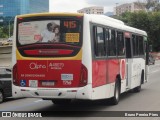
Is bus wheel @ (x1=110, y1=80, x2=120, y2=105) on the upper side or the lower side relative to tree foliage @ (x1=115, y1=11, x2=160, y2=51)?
lower

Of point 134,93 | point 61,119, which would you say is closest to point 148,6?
point 134,93

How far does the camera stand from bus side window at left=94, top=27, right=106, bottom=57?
13.0 m

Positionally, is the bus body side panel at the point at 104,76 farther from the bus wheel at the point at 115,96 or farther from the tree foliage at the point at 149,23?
the tree foliage at the point at 149,23

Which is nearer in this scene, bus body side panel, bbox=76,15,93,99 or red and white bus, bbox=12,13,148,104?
Result: bus body side panel, bbox=76,15,93,99

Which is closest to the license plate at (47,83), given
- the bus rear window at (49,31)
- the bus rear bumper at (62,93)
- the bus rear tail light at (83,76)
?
the bus rear bumper at (62,93)

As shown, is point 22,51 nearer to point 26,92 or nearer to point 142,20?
point 26,92

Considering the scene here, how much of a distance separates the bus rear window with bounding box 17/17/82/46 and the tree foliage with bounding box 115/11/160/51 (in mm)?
78183

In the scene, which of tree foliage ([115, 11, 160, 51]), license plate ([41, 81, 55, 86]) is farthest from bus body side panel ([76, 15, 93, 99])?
tree foliage ([115, 11, 160, 51])

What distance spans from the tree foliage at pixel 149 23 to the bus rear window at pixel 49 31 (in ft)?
257

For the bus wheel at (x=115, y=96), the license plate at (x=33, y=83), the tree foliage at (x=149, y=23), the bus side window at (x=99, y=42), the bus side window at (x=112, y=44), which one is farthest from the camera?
the tree foliage at (x=149, y=23)

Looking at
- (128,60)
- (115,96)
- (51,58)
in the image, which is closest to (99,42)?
(51,58)

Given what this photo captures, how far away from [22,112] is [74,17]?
329 cm

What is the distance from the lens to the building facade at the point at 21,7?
512ft

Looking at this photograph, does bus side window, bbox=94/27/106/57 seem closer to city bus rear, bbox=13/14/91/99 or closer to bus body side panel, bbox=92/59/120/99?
bus body side panel, bbox=92/59/120/99
